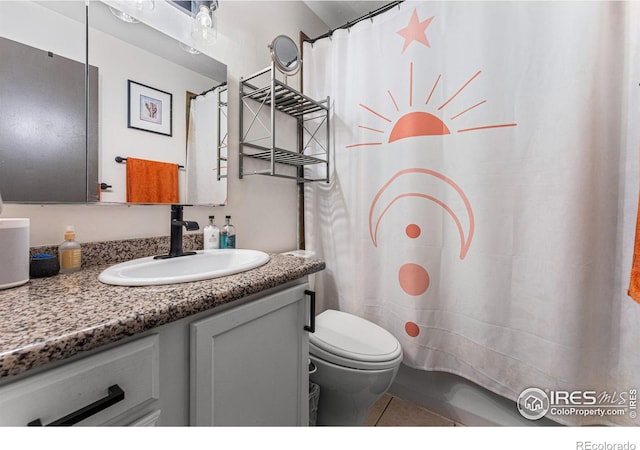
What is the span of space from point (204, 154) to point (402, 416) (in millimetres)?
1591

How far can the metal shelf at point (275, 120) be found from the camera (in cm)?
127

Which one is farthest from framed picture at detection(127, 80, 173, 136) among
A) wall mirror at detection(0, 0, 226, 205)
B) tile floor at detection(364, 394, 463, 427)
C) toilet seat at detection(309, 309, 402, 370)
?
tile floor at detection(364, 394, 463, 427)

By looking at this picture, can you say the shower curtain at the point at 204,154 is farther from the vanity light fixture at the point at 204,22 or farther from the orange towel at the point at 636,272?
the orange towel at the point at 636,272

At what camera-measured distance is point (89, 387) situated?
0.44 meters

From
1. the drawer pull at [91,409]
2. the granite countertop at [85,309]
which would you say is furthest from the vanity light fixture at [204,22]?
the drawer pull at [91,409]

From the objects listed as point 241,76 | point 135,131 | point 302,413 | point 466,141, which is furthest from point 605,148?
point 135,131

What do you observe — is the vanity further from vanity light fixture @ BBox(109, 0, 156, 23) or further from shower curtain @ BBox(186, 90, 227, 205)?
vanity light fixture @ BBox(109, 0, 156, 23)

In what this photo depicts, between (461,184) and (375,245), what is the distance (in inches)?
19.0

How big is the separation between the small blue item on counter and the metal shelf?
75 centimetres

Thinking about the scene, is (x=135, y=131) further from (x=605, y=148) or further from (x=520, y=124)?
(x=605, y=148)

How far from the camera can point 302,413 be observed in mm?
898

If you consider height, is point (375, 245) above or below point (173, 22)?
below

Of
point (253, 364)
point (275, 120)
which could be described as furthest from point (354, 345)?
point (275, 120)

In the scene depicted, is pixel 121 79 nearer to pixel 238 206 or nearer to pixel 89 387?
pixel 238 206
